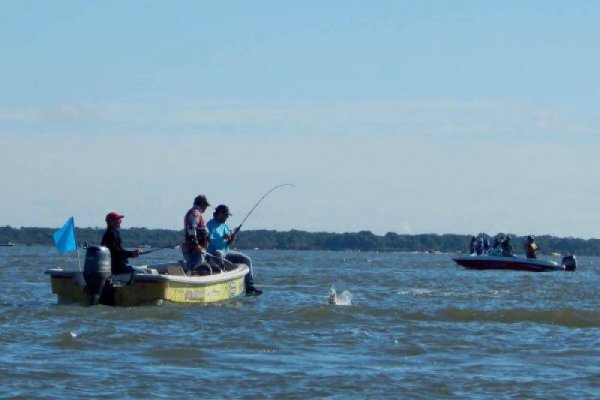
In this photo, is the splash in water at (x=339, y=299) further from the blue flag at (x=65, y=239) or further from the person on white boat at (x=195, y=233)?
the blue flag at (x=65, y=239)

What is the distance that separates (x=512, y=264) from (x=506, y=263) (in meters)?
0.22

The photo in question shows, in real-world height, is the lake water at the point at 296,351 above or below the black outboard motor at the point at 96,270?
below

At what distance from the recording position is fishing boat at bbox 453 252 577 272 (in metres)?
49.5

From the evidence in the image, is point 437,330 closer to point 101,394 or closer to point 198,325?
point 198,325

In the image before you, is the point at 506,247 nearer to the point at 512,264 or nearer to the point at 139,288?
the point at 512,264

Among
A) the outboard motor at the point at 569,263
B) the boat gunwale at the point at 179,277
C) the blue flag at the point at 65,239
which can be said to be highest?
the outboard motor at the point at 569,263

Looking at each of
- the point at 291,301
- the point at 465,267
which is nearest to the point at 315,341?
the point at 291,301

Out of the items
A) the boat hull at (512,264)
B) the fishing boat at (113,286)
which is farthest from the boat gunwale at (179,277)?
the boat hull at (512,264)

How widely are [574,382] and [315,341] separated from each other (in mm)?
3512

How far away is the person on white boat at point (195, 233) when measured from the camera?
20312 millimetres

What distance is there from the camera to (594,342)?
617 inches

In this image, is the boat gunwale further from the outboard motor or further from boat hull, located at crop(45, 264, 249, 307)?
the outboard motor

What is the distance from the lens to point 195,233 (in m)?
20.5

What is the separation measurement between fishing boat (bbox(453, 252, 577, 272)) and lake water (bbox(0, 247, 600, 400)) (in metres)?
28.6
